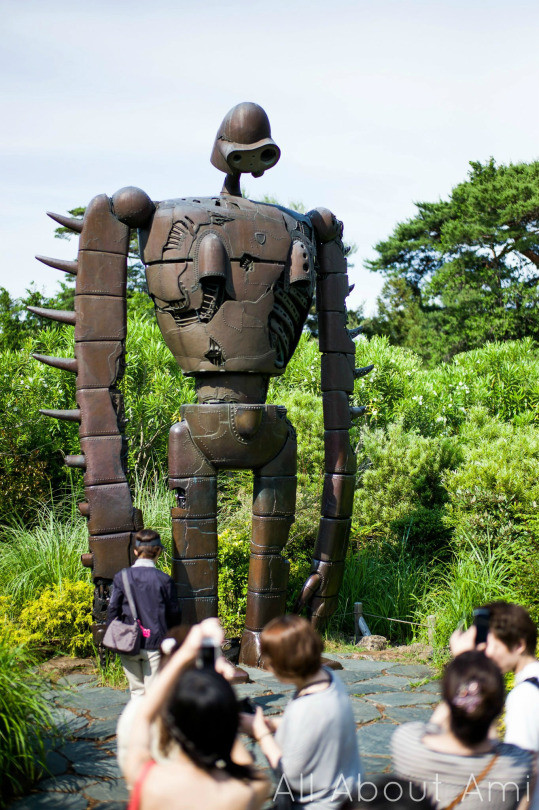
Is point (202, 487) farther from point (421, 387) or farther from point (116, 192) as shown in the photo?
point (421, 387)

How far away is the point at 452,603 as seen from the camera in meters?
5.95

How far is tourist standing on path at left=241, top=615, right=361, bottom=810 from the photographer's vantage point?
2.29 meters

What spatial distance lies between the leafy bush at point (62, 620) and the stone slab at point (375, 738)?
2.32 meters

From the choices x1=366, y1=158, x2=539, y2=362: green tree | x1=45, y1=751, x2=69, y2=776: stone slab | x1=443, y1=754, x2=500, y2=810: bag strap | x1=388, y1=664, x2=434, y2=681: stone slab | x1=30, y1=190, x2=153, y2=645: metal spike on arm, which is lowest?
x1=388, y1=664, x2=434, y2=681: stone slab

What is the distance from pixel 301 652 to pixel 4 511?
7489mm

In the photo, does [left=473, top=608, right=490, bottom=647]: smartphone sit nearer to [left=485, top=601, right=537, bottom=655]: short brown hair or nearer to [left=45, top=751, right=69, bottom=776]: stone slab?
[left=485, top=601, right=537, bottom=655]: short brown hair

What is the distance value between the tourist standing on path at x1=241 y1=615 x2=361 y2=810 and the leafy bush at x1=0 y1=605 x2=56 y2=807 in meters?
1.53

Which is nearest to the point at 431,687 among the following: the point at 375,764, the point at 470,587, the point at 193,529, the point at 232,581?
the point at 470,587

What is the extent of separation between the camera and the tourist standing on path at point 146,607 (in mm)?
4035

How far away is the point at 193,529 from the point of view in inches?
208

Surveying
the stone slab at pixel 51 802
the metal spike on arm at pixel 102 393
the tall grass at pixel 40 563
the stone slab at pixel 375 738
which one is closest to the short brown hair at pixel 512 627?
the stone slab at pixel 375 738

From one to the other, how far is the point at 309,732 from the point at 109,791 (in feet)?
5.38

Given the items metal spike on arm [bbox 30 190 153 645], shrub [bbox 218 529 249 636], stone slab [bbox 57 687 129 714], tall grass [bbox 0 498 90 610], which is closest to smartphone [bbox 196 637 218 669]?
stone slab [bbox 57 687 129 714]

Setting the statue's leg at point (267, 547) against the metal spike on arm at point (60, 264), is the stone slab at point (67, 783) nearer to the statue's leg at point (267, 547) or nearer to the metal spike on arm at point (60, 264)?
the statue's leg at point (267, 547)
